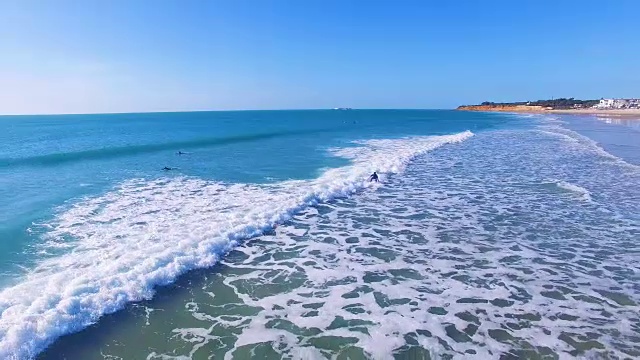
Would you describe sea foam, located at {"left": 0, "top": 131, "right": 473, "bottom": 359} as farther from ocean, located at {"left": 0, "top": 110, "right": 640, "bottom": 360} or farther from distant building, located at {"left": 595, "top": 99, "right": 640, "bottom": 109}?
distant building, located at {"left": 595, "top": 99, "right": 640, "bottom": 109}

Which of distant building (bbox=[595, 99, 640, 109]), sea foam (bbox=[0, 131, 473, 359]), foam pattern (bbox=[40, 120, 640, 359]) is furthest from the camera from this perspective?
distant building (bbox=[595, 99, 640, 109])

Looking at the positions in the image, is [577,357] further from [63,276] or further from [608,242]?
[63,276]

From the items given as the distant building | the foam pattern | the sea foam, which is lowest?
the foam pattern

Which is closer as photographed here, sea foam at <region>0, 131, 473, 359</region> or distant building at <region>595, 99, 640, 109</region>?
sea foam at <region>0, 131, 473, 359</region>

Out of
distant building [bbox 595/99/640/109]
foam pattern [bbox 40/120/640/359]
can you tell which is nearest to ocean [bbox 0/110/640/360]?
foam pattern [bbox 40/120/640/359]

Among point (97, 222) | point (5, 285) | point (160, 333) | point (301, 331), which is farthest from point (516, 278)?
point (97, 222)

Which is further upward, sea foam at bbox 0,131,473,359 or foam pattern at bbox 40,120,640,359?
sea foam at bbox 0,131,473,359

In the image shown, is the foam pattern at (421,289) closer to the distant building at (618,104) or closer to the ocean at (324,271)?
the ocean at (324,271)
